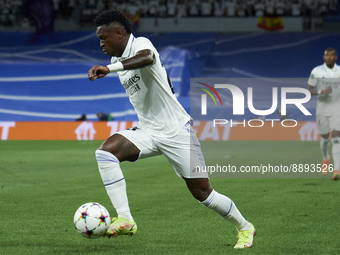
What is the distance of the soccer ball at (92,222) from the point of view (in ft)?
13.3

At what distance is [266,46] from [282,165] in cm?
1591

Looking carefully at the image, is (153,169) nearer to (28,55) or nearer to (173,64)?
(173,64)

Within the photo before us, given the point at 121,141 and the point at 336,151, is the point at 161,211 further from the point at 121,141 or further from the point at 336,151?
the point at 336,151

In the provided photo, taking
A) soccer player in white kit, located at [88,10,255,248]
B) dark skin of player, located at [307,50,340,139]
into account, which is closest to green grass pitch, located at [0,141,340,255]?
soccer player in white kit, located at [88,10,255,248]

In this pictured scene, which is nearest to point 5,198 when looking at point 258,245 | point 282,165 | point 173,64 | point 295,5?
point 258,245

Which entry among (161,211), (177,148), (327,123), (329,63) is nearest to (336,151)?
(327,123)

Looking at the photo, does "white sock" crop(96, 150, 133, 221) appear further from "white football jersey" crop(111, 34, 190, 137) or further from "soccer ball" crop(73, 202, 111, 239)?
"white football jersey" crop(111, 34, 190, 137)

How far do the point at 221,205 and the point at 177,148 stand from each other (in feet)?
1.99

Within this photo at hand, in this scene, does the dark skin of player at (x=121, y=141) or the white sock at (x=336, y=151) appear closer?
the dark skin of player at (x=121, y=141)

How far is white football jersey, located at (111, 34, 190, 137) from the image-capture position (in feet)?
14.1

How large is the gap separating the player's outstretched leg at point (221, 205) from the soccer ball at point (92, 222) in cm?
75

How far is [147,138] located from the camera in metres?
4.33

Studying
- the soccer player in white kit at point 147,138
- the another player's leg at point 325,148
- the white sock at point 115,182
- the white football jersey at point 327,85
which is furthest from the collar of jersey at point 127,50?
the another player's leg at point 325,148

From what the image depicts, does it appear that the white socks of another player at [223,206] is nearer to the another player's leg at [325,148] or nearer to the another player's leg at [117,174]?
the another player's leg at [117,174]
